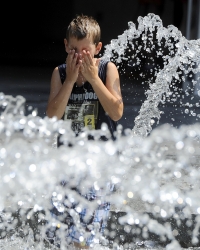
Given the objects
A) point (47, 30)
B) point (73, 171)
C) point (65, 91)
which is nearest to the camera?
point (73, 171)

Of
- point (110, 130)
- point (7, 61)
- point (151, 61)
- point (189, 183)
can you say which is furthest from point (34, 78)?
point (110, 130)

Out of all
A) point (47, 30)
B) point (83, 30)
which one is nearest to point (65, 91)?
point (83, 30)

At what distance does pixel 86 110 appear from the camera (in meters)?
2.80

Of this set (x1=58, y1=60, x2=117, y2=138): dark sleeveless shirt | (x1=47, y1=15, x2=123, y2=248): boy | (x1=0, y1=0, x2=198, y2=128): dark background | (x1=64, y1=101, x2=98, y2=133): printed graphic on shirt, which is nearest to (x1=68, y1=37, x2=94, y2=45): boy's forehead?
(x1=47, y1=15, x2=123, y2=248): boy

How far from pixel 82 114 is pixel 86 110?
0.03m

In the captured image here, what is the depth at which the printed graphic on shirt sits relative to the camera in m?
2.77

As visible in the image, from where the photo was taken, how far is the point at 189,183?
12.0 feet

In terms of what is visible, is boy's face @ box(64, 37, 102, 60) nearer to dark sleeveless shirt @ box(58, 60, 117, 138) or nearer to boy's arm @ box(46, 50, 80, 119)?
boy's arm @ box(46, 50, 80, 119)

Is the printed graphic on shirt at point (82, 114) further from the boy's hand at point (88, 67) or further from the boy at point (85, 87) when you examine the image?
the boy's hand at point (88, 67)

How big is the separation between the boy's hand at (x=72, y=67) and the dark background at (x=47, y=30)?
5302mm

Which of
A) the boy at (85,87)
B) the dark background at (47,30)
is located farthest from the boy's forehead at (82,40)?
the dark background at (47,30)

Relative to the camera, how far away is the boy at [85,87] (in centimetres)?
273

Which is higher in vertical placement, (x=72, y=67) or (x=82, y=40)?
(x=82, y=40)

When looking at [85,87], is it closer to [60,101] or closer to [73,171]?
[60,101]
